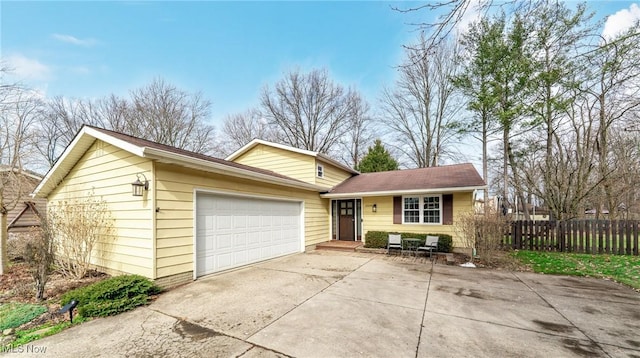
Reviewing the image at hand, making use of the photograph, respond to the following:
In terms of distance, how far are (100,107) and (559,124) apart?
29.3 meters

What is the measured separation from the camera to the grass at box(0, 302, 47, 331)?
3723mm

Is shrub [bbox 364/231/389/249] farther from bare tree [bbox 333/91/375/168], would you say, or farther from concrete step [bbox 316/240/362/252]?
bare tree [bbox 333/91/375/168]

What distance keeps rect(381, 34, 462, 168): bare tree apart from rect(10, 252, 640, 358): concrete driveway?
48.1 feet

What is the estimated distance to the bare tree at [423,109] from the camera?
59.1ft

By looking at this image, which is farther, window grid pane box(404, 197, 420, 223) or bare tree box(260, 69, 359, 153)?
bare tree box(260, 69, 359, 153)

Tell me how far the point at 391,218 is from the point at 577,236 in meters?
6.43

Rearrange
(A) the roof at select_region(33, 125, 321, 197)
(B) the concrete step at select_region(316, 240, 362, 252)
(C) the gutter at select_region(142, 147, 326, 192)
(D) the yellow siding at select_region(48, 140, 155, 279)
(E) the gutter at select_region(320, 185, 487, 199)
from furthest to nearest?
(B) the concrete step at select_region(316, 240, 362, 252) < (E) the gutter at select_region(320, 185, 487, 199) < (D) the yellow siding at select_region(48, 140, 155, 279) < (A) the roof at select_region(33, 125, 321, 197) < (C) the gutter at select_region(142, 147, 326, 192)

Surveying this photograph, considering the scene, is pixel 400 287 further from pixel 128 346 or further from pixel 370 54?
pixel 370 54

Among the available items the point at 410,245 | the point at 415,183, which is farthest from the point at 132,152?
the point at 415,183

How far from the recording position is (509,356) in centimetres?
282

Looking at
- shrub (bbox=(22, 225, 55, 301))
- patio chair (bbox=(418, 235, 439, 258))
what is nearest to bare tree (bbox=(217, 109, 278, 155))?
patio chair (bbox=(418, 235, 439, 258))

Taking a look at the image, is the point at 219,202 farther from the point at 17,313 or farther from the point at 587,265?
the point at 587,265

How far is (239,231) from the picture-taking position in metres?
7.05

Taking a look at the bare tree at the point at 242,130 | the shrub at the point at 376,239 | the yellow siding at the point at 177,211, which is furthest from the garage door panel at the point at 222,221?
the bare tree at the point at 242,130
